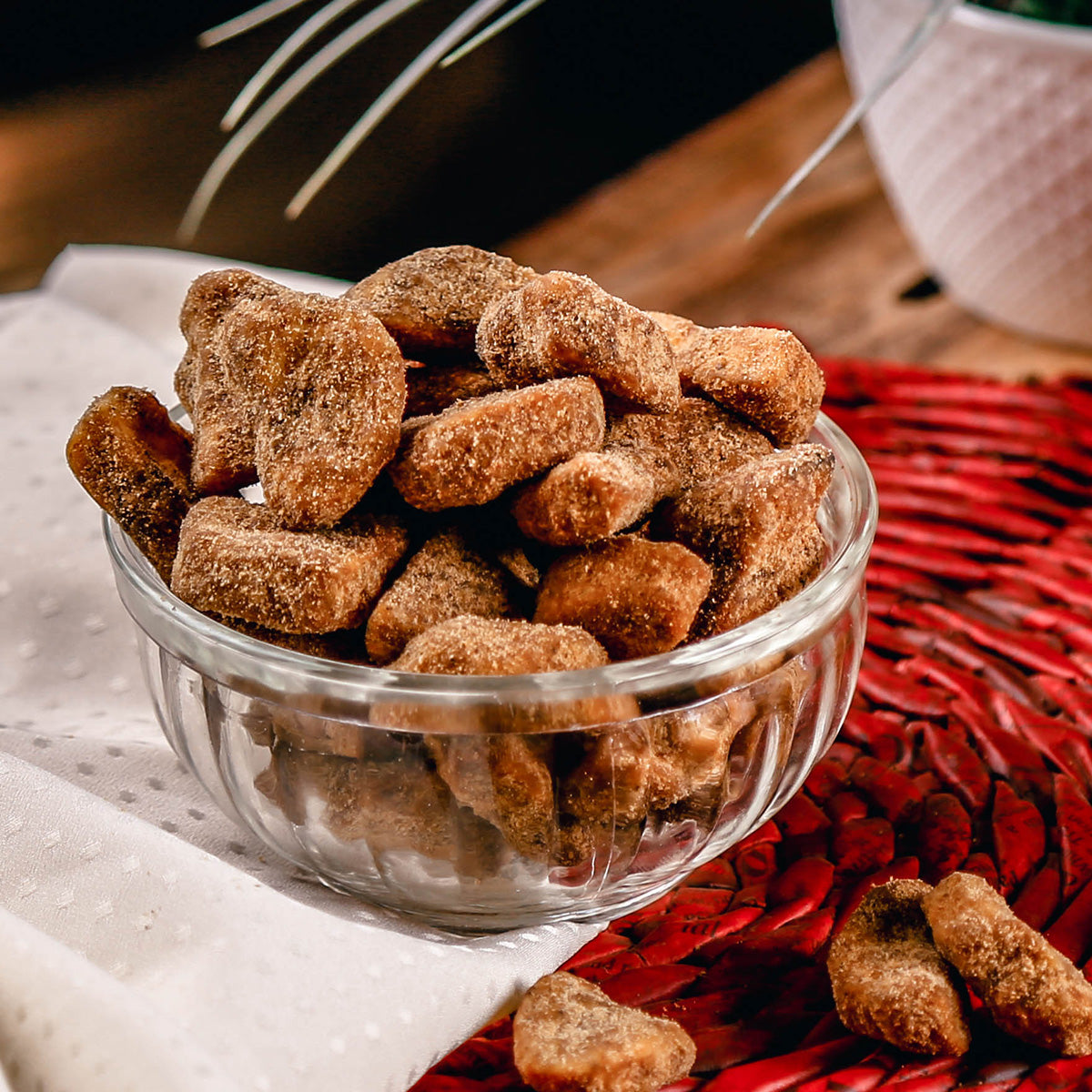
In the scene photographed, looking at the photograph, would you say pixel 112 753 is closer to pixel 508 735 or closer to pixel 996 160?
pixel 508 735

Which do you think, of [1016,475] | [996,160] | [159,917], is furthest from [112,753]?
[996,160]

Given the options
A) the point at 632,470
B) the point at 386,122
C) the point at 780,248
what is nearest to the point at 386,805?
the point at 632,470

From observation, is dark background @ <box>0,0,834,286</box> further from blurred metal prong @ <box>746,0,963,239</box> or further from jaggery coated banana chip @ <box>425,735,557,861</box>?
jaggery coated banana chip @ <box>425,735,557,861</box>

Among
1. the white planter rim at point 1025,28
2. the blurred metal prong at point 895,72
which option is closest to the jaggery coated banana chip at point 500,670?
the blurred metal prong at point 895,72

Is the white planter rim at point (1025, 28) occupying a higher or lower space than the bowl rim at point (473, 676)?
lower

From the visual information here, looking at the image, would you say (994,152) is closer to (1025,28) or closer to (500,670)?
(1025,28)

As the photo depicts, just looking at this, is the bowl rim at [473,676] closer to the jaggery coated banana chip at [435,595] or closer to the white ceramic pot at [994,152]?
the jaggery coated banana chip at [435,595]
